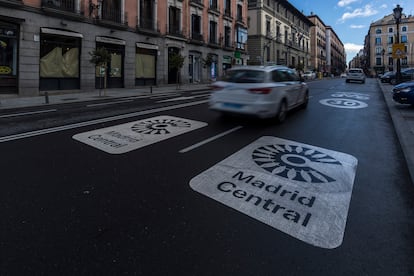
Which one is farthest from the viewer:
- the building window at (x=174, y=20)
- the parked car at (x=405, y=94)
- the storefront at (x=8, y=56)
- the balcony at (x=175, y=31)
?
the building window at (x=174, y=20)

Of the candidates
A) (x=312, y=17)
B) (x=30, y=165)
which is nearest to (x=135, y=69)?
(x=30, y=165)

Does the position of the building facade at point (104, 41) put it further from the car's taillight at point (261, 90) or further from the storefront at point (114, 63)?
the car's taillight at point (261, 90)

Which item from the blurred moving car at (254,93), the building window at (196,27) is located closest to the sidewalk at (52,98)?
the blurred moving car at (254,93)

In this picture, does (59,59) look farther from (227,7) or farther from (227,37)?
(227,7)

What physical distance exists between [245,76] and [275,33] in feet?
177

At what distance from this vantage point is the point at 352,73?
33.6 m

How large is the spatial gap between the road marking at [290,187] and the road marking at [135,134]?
2091 mm

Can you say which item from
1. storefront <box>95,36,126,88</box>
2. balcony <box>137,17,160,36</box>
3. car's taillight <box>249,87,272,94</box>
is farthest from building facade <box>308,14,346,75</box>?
car's taillight <box>249,87,272,94</box>

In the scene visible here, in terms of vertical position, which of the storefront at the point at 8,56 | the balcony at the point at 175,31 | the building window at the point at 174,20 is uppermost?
the building window at the point at 174,20

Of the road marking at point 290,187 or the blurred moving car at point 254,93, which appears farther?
the blurred moving car at point 254,93

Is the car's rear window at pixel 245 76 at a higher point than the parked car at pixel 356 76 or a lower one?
lower

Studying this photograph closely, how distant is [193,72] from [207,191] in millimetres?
32589

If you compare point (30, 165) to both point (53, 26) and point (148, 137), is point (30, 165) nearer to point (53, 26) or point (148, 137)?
point (148, 137)

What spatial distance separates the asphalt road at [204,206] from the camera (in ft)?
9.01
